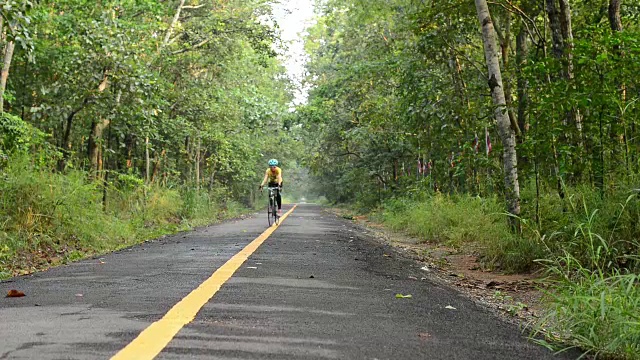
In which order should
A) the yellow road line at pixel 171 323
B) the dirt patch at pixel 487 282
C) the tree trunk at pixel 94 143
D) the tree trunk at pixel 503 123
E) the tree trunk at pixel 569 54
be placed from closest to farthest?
1. the yellow road line at pixel 171 323
2. the dirt patch at pixel 487 282
3. the tree trunk at pixel 569 54
4. the tree trunk at pixel 503 123
5. the tree trunk at pixel 94 143

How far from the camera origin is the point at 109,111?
14273 mm

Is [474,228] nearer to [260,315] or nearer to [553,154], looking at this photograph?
[553,154]

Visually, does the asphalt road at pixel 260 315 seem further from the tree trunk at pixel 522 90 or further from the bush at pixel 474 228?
the tree trunk at pixel 522 90

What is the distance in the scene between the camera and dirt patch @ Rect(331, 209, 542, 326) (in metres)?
5.75

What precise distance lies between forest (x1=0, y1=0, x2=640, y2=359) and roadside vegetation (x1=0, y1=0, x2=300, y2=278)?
63 mm

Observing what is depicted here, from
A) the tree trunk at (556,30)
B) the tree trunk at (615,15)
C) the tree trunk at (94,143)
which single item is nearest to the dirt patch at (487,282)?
the tree trunk at (556,30)

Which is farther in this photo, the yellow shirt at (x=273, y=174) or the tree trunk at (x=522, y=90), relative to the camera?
the yellow shirt at (x=273, y=174)

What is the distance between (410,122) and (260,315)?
10.5m

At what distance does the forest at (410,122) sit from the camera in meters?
6.75

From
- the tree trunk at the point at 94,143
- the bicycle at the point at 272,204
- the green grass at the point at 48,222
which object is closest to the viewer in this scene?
the green grass at the point at 48,222

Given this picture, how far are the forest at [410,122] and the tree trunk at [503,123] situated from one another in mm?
28

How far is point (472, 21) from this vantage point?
12703 millimetres

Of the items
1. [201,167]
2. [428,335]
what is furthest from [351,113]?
[428,335]

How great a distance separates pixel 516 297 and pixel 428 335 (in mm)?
3075
